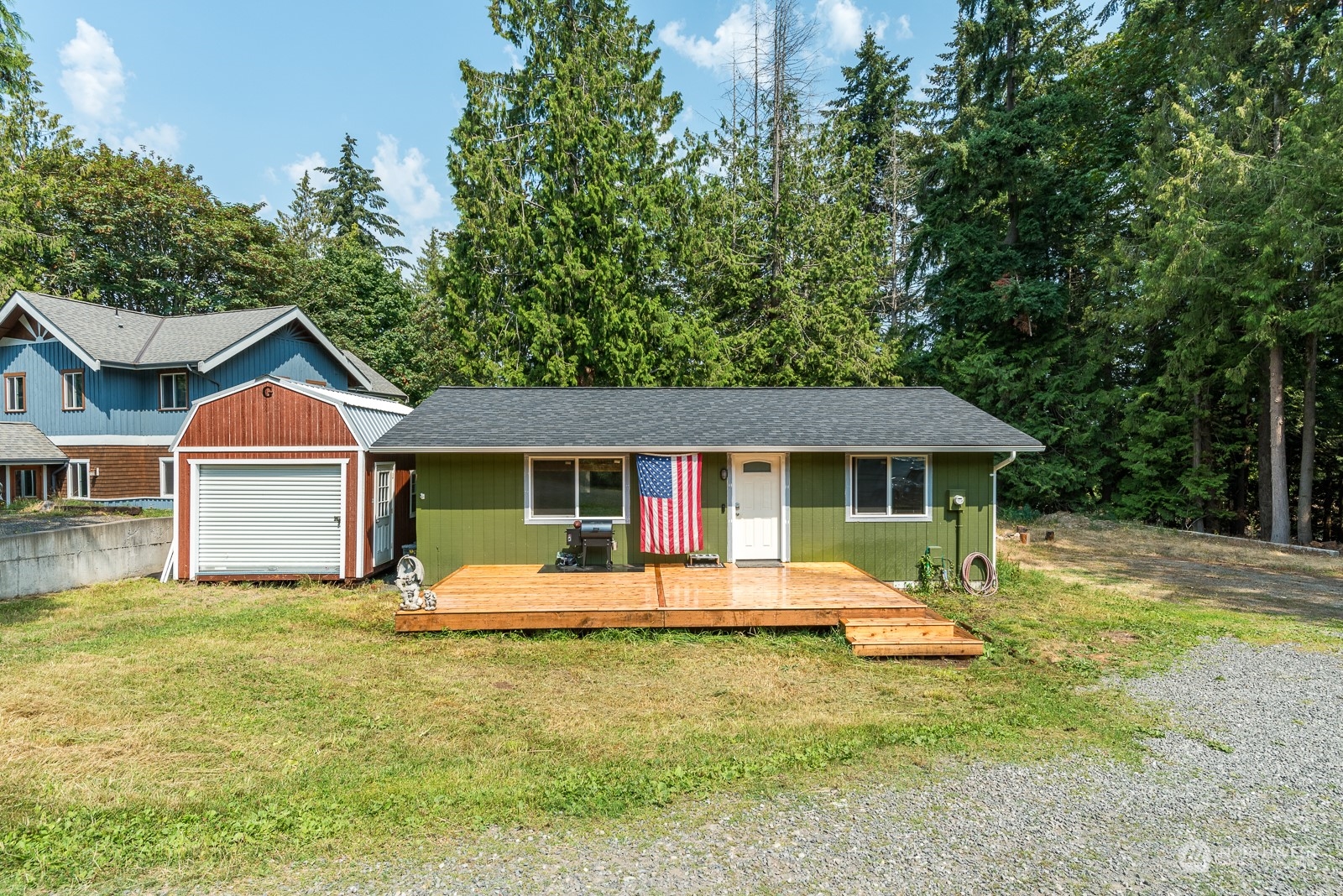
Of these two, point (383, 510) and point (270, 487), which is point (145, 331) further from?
point (383, 510)

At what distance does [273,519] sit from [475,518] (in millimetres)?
3389

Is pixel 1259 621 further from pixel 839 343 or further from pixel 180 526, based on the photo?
pixel 180 526

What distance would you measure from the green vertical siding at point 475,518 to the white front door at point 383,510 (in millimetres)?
1591

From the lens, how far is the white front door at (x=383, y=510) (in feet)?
33.3

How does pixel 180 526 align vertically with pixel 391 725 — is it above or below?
above

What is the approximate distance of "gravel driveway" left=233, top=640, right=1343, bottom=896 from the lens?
2938 mm

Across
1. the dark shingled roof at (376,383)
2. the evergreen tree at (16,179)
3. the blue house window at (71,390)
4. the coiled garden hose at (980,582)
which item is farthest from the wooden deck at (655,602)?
the blue house window at (71,390)

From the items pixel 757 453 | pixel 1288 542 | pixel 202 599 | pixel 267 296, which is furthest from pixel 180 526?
pixel 1288 542

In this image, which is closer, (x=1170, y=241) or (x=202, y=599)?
(x=202, y=599)

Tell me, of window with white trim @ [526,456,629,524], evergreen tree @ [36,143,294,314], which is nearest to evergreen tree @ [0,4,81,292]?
evergreen tree @ [36,143,294,314]

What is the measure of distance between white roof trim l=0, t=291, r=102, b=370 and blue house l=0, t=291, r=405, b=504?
0.03 meters

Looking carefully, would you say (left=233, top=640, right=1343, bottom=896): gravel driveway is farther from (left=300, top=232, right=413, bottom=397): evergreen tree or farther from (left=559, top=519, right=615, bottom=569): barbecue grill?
(left=300, top=232, right=413, bottom=397): evergreen tree

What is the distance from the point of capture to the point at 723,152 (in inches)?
750

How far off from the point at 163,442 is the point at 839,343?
18.8 m
